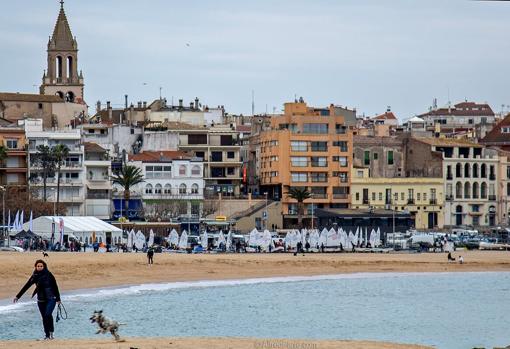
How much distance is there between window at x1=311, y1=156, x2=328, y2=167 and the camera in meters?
125

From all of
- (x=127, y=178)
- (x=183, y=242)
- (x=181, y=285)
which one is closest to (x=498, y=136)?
(x=127, y=178)

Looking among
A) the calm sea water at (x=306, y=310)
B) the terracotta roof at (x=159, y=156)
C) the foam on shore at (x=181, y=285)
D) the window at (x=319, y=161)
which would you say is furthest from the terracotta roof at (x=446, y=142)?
the calm sea water at (x=306, y=310)

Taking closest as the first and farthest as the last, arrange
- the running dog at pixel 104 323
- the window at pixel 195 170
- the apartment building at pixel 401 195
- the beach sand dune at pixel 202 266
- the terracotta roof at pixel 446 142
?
the running dog at pixel 104 323, the beach sand dune at pixel 202 266, the window at pixel 195 170, the apartment building at pixel 401 195, the terracotta roof at pixel 446 142

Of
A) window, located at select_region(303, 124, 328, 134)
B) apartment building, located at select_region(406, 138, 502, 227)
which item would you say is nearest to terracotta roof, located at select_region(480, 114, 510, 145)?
apartment building, located at select_region(406, 138, 502, 227)

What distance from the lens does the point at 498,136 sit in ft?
486

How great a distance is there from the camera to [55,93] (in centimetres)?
15938

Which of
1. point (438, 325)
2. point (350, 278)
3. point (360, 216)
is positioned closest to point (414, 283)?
point (350, 278)

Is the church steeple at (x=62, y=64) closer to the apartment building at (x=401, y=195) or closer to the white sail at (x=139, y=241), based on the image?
the apartment building at (x=401, y=195)

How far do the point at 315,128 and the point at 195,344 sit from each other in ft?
302

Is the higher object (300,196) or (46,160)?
→ (46,160)

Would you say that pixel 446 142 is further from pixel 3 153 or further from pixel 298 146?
pixel 3 153

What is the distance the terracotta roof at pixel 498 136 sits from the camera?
5792 inches

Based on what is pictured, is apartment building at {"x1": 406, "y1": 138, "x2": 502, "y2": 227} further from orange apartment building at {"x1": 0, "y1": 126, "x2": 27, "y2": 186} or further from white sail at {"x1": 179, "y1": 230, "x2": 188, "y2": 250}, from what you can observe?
white sail at {"x1": 179, "y1": 230, "x2": 188, "y2": 250}

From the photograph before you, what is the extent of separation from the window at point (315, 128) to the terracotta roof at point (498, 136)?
2756 centimetres
